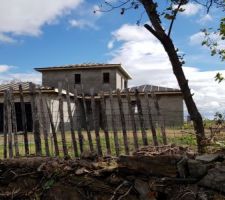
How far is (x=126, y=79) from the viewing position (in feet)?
121

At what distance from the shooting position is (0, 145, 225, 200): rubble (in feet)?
15.1

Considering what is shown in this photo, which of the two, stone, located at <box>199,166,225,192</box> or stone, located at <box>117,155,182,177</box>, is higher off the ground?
stone, located at <box>117,155,182,177</box>

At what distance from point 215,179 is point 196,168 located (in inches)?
11.4

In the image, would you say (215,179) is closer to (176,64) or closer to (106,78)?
(176,64)

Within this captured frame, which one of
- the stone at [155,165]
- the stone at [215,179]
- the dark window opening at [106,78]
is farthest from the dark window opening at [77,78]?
the stone at [215,179]

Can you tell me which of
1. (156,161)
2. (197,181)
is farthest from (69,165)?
(197,181)

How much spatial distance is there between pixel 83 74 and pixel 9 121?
23.4 meters

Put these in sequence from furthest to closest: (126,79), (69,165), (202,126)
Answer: (126,79)
(202,126)
(69,165)

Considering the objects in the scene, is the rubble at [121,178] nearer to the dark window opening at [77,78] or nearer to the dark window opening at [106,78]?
the dark window opening at [106,78]

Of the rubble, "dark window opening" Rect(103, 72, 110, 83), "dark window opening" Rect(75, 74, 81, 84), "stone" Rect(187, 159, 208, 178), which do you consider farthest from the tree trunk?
"dark window opening" Rect(75, 74, 81, 84)

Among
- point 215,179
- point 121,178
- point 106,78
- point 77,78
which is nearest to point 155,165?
point 121,178

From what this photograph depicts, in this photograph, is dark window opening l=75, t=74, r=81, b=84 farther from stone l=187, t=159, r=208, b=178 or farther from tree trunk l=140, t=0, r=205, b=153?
stone l=187, t=159, r=208, b=178

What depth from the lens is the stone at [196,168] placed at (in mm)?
4668

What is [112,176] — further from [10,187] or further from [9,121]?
[9,121]
